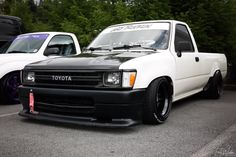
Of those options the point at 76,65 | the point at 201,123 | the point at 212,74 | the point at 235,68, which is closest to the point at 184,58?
the point at 201,123

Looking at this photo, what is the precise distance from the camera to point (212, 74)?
7.55 meters

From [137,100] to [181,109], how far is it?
2.23 metres

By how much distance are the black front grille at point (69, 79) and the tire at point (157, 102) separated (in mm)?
753

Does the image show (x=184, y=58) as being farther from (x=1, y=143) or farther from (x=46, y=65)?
(x=1, y=143)

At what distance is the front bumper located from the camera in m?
4.39

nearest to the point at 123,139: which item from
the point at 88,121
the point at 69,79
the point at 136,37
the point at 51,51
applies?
the point at 88,121

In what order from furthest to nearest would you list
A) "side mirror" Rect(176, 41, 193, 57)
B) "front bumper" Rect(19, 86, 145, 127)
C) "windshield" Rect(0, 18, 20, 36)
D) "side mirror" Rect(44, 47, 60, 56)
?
"windshield" Rect(0, 18, 20, 36)
"side mirror" Rect(44, 47, 60, 56)
"side mirror" Rect(176, 41, 193, 57)
"front bumper" Rect(19, 86, 145, 127)

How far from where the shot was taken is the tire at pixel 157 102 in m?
4.74

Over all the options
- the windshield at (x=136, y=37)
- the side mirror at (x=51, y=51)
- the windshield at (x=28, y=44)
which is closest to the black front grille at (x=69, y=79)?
the windshield at (x=136, y=37)

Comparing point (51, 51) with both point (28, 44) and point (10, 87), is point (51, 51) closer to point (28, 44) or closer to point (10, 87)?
point (28, 44)

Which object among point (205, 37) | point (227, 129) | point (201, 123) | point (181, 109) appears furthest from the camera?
point (205, 37)

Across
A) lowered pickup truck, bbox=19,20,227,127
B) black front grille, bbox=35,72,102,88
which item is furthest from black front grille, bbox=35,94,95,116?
black front grille, bbox=35,72,102,88

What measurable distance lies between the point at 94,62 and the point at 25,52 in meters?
3.21

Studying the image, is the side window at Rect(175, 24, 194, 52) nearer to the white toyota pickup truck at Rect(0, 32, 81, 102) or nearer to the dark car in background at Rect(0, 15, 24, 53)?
the white toyota pickup truck at Rect(0, 32, 81, 102)
